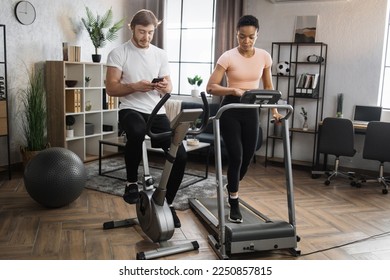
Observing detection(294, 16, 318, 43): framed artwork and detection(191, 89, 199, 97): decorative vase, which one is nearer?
detection(294, 16, 318, 43): framed artwork

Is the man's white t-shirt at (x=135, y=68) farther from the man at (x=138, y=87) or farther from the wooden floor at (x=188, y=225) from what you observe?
the wooden floor at (x=188, y=225)

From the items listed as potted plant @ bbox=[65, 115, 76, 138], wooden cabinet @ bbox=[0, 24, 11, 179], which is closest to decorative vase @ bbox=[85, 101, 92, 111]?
potted plant @ bbox=[65, 115, 76, 138]

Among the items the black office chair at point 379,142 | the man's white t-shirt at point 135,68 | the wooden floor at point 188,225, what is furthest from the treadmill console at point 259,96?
the black office chair at point 379,142

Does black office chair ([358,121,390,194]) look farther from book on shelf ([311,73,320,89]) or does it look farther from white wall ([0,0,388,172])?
book on shelf ([311,73,320,89])

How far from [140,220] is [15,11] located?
3.28 m

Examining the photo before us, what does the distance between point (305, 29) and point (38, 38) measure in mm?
3557

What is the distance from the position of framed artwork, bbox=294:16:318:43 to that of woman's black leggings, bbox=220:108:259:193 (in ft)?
9.82

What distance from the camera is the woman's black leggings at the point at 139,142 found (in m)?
2.98

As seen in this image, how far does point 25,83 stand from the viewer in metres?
5.22

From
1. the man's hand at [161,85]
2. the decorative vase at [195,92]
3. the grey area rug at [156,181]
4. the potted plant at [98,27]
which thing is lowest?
the grey area rug at [156,181]

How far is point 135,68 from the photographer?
3078 millimetres

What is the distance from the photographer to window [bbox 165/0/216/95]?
674cm

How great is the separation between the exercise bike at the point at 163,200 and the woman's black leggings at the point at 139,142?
110mm
